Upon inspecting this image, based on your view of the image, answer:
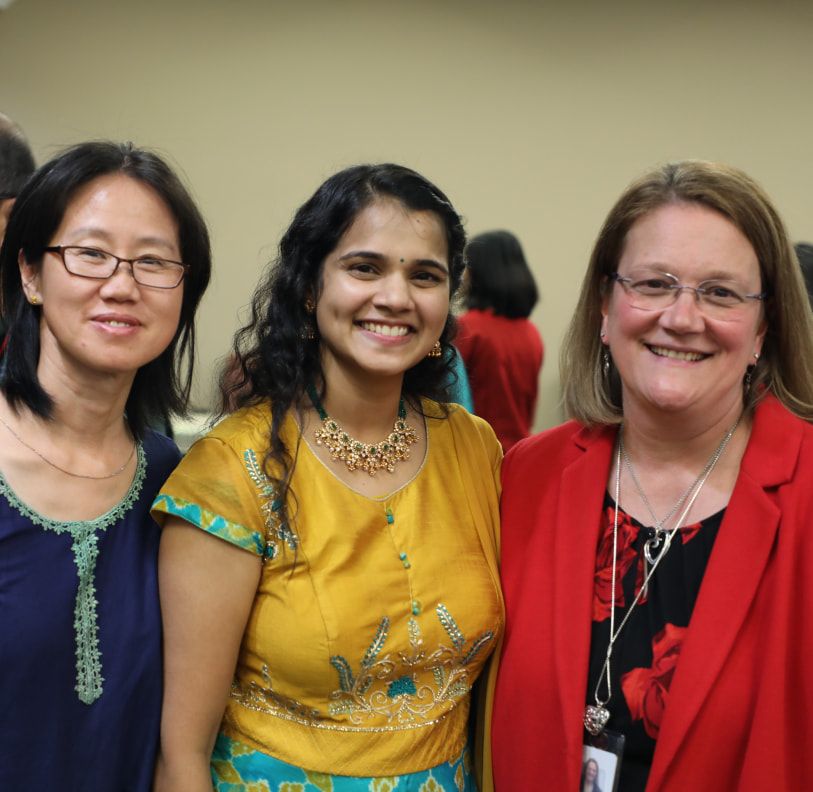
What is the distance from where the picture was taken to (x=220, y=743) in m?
1.74

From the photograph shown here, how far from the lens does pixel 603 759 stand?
1.65 meters

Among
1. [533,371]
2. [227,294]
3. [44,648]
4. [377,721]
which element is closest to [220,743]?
[377,721]

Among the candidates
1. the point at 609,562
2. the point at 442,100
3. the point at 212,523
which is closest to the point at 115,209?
the point at 212,523

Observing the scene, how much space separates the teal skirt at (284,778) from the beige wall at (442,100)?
4142 millimetres

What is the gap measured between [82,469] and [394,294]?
1.93ft

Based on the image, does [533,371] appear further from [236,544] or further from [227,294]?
[236,544]

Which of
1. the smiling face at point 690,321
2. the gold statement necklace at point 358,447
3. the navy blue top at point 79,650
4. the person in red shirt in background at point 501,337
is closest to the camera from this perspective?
the navy blue top at point 79,650

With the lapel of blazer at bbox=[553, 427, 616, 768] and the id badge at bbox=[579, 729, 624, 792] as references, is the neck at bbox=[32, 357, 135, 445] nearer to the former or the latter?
the lapel of blazer at bbox=[553, 427, 616, 768]

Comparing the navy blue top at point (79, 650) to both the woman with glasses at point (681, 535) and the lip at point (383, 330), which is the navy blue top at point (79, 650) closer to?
the lip at point (383, 330)

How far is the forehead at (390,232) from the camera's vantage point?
1.76 m

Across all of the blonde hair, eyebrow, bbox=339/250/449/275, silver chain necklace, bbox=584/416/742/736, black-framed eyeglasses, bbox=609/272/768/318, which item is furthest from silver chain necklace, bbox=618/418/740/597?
eyebrow, bbox=339/250/449/275

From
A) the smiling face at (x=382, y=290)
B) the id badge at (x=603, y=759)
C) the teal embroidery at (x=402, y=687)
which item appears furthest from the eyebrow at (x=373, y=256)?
the id badge at (x=603, y=759)

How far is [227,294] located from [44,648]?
448 centimetres

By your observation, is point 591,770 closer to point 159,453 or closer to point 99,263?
point 159,453
